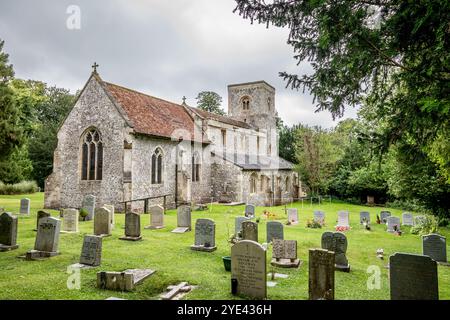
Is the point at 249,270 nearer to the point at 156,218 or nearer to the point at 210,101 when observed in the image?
the point at 156,218

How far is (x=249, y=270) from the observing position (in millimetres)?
6352

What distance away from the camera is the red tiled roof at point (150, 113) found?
19.6 m

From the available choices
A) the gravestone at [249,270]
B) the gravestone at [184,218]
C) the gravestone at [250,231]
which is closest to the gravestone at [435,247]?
the gravestone at [250,231]

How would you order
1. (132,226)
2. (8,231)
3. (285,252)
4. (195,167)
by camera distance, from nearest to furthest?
(285,252), (8,231), (132,226), (195,167)

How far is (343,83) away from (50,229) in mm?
8817

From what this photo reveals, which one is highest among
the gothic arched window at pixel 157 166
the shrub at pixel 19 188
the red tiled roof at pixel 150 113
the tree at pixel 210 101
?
the tree at pixel 210 101

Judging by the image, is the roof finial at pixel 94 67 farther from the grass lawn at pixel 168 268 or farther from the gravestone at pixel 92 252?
the gravestone at pixel 92 252

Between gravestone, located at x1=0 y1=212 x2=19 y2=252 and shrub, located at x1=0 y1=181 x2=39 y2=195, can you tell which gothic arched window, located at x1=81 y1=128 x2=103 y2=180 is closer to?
gravestone, located at x1=0 y1=212 x2=19 y2=252

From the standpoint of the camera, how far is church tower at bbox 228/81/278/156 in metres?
37.5

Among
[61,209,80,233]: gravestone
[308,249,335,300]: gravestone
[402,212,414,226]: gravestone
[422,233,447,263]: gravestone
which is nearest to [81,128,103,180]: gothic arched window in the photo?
[61,209,80,233]: gravestone

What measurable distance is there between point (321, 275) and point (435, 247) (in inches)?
218

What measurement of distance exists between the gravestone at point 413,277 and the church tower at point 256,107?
105 feet

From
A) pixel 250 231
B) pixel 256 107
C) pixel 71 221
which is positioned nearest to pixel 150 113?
pixel 71 221
